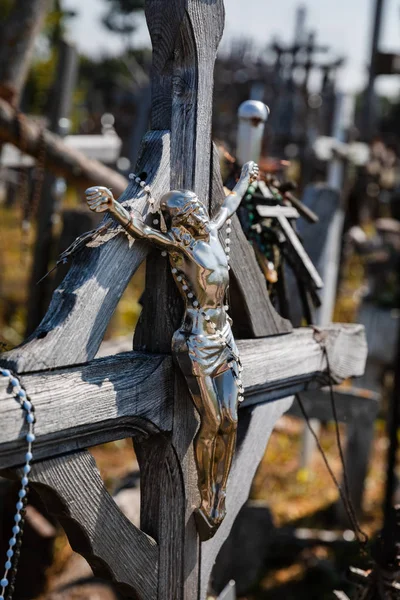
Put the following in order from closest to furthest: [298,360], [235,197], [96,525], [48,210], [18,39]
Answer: [96,525]
[235,197]
[298,360]
[18,39]
[48,210]

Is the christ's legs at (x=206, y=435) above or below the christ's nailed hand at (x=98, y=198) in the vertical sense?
below

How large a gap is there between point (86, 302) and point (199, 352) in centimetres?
29

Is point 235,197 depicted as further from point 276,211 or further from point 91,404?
point 91,404

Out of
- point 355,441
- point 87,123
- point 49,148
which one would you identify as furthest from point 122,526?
point 87,123

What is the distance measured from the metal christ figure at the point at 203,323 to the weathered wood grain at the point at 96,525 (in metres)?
0.22

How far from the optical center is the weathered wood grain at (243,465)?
193 cm

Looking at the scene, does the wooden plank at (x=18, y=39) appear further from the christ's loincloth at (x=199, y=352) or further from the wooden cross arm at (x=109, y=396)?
the christ's loincloth at (x=199, y=352)

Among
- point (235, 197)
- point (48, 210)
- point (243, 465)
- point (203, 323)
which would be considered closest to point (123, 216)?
point (203, 323)

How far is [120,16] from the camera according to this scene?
24875 mm

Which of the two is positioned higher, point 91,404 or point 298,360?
point 91,404

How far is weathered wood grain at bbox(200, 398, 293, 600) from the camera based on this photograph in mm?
1934

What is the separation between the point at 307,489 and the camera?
5.59 meters

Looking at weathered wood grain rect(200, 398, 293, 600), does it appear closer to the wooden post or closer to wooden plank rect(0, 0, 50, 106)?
the wooden post

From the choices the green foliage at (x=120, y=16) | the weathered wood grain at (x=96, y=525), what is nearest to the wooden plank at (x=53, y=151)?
the weathered wood grain at (x=96, y=525)
